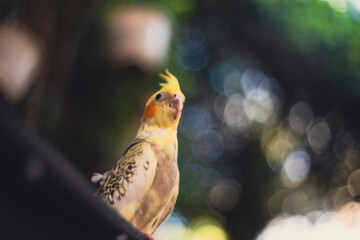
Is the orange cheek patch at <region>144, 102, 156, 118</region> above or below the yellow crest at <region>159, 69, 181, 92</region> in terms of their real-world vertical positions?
below

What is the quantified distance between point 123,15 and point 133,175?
0.26m

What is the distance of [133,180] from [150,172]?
0.02 m

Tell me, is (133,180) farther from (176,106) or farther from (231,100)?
(231,100)

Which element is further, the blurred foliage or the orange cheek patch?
the blurred foliage

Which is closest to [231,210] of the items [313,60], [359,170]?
[359,170]

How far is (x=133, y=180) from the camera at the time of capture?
356mm

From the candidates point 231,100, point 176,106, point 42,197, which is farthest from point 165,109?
point 231,100

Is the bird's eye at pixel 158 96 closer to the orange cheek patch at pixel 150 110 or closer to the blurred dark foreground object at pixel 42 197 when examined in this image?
the orange cheek patch at pixel 150 110

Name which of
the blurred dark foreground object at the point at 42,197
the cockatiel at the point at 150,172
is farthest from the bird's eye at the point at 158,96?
the blurred dark foreground object at the point at 42,197

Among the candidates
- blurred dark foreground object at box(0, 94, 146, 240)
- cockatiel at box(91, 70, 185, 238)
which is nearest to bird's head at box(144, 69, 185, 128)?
cockatiel at box(91, 70, 185, 238)

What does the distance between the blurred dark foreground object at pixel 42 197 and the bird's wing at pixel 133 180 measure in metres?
0.04

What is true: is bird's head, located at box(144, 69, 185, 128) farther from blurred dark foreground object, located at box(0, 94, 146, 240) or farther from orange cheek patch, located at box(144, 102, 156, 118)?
blurred dark foreground object, located at box(0, 94, 146, 240)

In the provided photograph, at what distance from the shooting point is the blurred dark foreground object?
0.23 meters

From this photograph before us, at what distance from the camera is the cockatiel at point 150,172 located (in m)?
0.36
